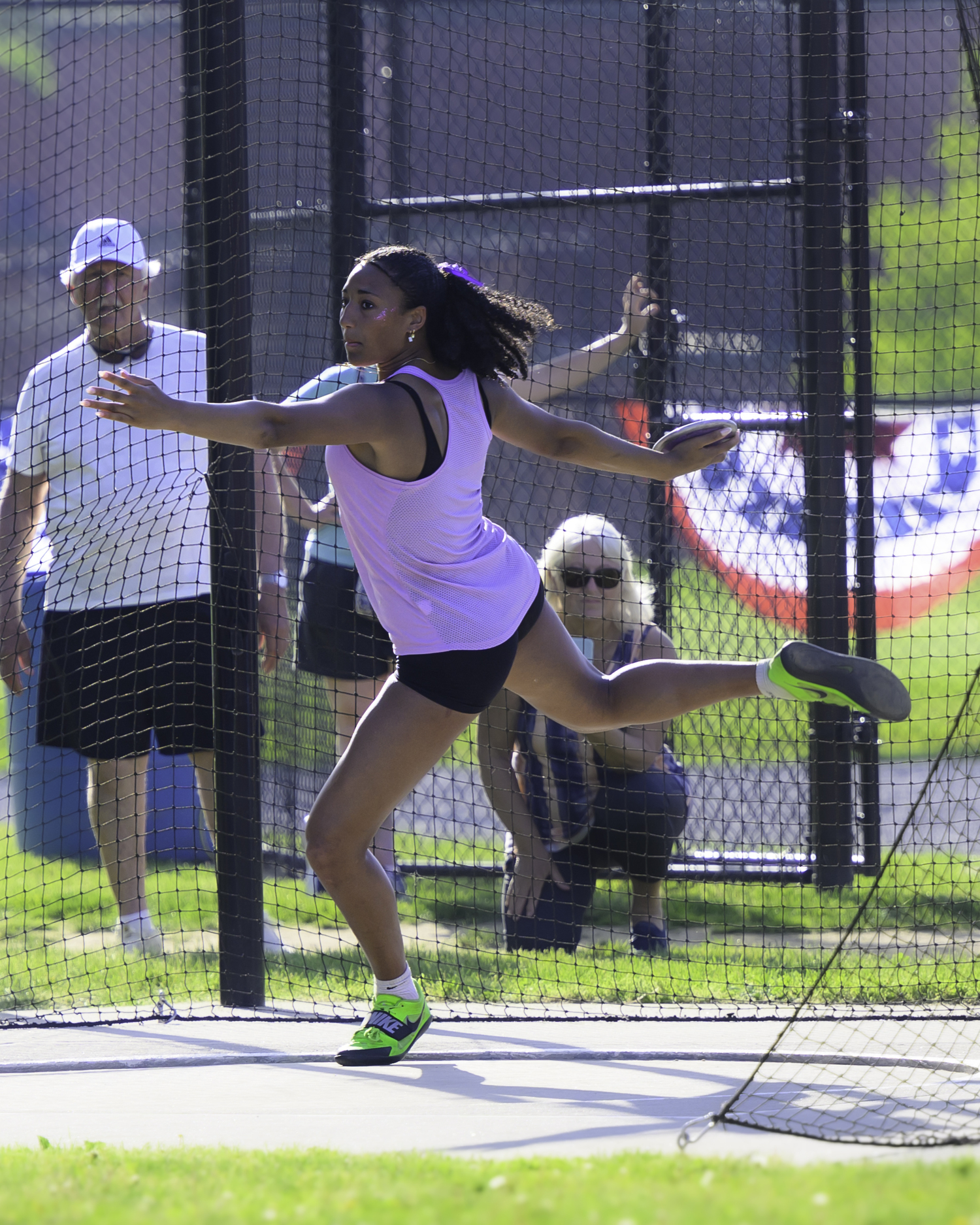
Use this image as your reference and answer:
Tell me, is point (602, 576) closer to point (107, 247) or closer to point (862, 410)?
point (862, 410)

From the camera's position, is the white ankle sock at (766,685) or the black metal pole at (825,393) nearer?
the white ankle sock at (766,685)

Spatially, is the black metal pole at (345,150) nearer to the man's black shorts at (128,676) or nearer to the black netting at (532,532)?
the black netting at (532,532)

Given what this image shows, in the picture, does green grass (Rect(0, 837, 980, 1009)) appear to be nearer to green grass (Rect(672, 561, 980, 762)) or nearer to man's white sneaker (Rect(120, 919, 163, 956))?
man's white sneaker (Rect(120, 919, 163, 956))

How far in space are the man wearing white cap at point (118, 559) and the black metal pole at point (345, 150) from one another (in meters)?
1.02

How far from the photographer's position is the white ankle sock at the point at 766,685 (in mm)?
3992

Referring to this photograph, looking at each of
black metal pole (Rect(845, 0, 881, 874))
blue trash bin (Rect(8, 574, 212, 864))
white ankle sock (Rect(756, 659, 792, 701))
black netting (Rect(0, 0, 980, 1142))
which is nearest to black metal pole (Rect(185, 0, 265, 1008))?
black netting (Rect(0, 0, 980, 1142))

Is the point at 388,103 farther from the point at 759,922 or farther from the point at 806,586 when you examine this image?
the point at 759,922

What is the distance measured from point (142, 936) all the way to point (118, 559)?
1376 mm

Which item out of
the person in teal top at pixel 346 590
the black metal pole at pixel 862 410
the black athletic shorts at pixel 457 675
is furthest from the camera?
the black metal pole at pixel 862 410

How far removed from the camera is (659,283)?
21.3 feet

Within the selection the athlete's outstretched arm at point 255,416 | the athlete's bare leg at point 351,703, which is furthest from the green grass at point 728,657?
the athlete's outstretched arm at point 255,416

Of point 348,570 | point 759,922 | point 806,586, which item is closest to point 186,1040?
point 348,570

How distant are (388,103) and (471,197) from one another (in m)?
0.87

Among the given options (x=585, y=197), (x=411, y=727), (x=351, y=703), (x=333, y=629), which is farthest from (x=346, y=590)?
(x=411, y=727)
